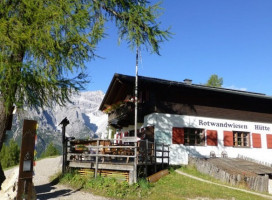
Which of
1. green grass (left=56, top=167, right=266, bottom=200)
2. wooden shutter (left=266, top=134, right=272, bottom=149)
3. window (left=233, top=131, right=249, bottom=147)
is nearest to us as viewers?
green grass (left=56, top=167, right=266, bottom=200)

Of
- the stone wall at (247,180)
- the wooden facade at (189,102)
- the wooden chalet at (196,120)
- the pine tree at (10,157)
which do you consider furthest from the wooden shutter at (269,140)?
the pine tree at (10,157)

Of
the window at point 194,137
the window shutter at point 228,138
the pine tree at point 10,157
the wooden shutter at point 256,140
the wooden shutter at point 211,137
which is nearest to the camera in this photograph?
the window at point 194,137

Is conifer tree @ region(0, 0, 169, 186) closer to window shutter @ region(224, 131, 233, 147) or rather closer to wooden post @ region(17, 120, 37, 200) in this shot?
wooden post @ region(17, 120, 37, 200)

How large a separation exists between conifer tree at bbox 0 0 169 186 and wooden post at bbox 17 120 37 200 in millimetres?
821

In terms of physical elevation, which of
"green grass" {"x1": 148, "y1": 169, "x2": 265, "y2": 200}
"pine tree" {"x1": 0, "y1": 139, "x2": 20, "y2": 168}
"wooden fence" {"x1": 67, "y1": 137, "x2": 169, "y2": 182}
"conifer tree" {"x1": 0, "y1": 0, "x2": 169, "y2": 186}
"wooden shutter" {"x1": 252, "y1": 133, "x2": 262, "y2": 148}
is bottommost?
"pine tree" {"x1": 0, "y1": 139, "x2": 20, "y2": 168}

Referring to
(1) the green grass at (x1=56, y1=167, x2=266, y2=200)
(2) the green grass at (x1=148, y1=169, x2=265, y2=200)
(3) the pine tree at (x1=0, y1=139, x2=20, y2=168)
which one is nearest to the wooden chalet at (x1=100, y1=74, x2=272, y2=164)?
(2) the green grass at (x1=148, y1=169, x2=265, y2=200)

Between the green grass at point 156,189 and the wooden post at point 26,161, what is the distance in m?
3.03

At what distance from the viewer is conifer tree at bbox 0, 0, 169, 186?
817cm

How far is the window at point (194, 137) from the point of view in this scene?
1917 centimetres

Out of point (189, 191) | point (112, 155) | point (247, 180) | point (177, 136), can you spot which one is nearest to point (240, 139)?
point (177, 136)

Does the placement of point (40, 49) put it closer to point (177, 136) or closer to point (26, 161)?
point (26, 161)

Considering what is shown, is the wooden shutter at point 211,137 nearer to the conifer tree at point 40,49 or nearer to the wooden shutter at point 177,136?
the wooden shutter at point 177,136

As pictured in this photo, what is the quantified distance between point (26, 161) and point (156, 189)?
5.43 meters

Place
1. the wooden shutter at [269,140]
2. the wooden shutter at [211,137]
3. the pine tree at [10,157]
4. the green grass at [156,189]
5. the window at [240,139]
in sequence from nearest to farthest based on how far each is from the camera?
the green grass at [156,189]
the wooden shutter at [211,137]
the window at [240,139]
the wooden shutter at [269,140]
the pine tree at [10,157]
